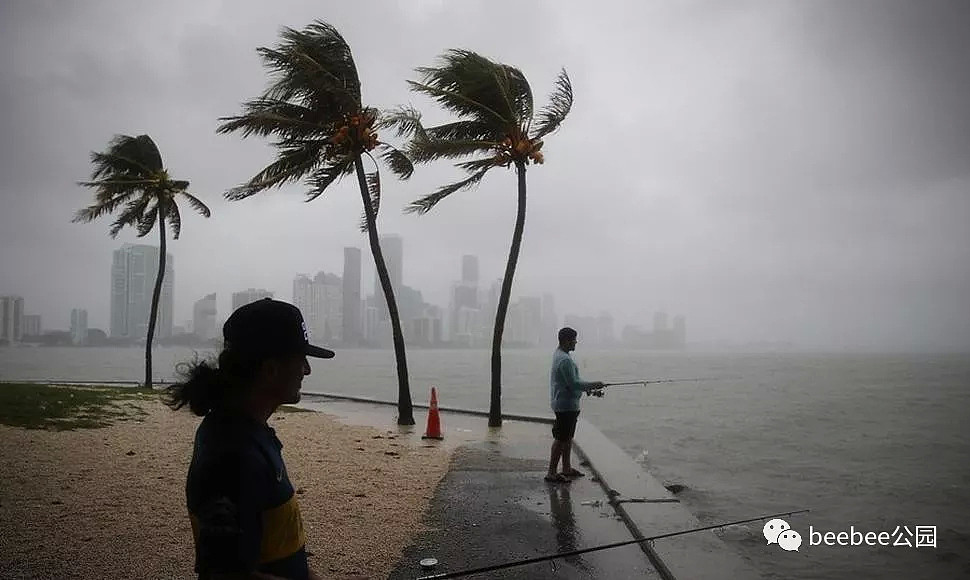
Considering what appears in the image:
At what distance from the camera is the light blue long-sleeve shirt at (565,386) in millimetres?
7172

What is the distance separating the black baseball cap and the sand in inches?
117

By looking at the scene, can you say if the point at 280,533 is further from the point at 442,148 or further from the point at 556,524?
the point at 442,148

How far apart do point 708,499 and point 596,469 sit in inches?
137

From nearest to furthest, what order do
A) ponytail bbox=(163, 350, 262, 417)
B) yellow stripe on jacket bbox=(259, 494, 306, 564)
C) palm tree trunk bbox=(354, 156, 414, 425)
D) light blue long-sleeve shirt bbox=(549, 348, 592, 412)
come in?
yellow stripe on jacket bbox=(259, 494, 306, 564)
ponytail bbox=(163, 350, 262, 417)
light blue long-sleeve shirt bbox=(549, 348, 592, 412)
palm tree trunk bbox=(354, 156, 414, 425)

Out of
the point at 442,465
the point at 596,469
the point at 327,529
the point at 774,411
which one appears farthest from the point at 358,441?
the point at 774,411

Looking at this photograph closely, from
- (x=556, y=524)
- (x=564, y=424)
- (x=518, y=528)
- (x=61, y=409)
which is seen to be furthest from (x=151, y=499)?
(x=61, y=409)

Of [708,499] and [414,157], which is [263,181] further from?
[708,499]

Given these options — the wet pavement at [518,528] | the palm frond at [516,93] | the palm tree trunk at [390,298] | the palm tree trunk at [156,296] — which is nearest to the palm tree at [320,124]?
the palm tree trunk at [390,298]

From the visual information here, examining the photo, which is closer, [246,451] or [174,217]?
[246,451]

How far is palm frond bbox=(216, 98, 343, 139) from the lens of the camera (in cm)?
1275

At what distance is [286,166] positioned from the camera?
1353cm

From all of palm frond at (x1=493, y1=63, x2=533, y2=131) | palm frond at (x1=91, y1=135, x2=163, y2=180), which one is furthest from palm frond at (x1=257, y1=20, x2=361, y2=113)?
palm frond at (x1=91, y1=135, x2=163, y2=180)

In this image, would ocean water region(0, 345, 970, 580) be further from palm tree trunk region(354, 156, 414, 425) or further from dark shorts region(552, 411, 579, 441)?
dark shorts region(552, 411, 579, 441)

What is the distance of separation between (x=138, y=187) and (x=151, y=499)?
60.0ft
